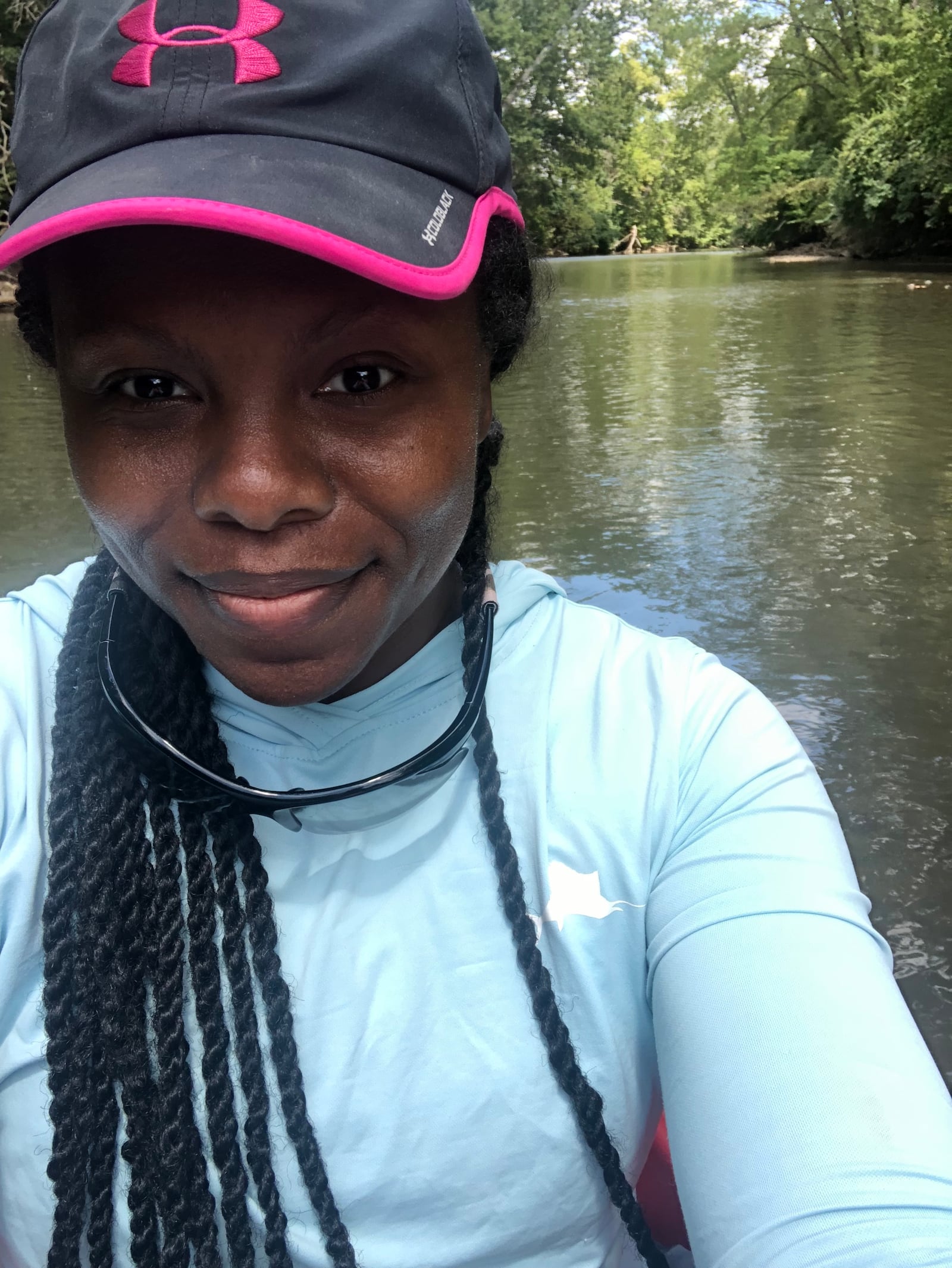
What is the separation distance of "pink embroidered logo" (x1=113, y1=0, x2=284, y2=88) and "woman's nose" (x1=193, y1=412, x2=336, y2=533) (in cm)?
28

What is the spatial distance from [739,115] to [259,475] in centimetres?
4873

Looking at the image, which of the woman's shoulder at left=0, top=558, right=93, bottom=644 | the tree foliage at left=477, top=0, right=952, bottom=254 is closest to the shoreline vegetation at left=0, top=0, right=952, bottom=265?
the tree foliage at left=477, top=0, right=952, bottom=254

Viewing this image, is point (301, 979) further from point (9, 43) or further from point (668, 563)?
point (9, 43)

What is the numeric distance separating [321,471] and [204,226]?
22 centimetres

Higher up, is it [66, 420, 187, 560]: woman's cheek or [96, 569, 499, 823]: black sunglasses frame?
[66, 420, 187, 560]: woman's cheek

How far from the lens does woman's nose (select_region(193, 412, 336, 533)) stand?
3.01 ft

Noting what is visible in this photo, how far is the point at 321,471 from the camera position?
949mm

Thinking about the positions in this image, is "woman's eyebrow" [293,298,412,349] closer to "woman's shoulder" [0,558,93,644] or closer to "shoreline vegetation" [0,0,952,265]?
"woman's shoulder" [0,558,93,644]

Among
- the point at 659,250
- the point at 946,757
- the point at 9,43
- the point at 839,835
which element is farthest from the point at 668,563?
the point at 659,250

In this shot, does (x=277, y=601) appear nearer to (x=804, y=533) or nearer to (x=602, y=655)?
(x=602, y=655)

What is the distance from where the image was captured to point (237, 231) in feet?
2.76

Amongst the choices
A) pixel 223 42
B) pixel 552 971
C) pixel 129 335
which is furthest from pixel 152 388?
pixel 552 971

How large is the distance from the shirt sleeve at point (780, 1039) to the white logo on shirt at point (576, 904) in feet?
0.13

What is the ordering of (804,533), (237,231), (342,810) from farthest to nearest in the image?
(804,533), (342,810), (237,231)
